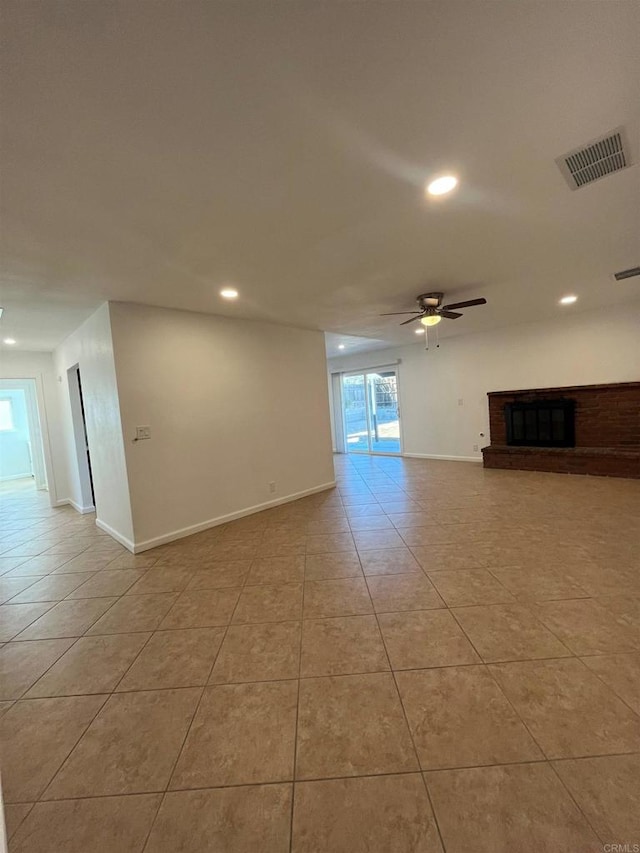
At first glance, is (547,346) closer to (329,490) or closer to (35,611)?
(329,490)

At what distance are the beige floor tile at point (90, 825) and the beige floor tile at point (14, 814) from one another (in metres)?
0.02

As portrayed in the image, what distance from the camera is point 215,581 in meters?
2.72

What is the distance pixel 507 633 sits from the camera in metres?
1.90

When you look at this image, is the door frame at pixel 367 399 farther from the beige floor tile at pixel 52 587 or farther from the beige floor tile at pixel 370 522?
the beige floor tile at pixel 52 587

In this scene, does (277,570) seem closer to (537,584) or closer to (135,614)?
(135,614)

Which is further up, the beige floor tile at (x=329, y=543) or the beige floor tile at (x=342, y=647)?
the beige floor tile at (x=329, y=543)

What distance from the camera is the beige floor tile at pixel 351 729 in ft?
4.16

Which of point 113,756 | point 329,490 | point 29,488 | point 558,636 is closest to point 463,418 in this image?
point 329,490

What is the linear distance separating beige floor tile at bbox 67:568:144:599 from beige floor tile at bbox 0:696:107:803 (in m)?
1.05

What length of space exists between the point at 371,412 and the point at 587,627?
683 centimetres

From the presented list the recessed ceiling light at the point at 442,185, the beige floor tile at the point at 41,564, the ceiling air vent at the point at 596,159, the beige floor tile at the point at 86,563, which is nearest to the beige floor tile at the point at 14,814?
the beige floor tile at the point at 86,563

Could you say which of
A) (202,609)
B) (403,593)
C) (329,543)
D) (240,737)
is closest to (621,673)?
(403,593)

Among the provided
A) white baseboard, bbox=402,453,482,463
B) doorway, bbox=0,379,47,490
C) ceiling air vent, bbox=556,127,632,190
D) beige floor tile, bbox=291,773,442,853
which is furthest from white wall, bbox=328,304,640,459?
doorway, bbox=0,379,47,490

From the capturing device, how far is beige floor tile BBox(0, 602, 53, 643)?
2.25m
